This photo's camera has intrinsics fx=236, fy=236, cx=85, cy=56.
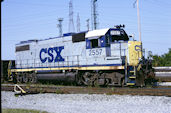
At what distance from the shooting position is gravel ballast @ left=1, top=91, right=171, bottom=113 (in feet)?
23.8

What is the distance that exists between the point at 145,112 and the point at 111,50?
749 centimetres

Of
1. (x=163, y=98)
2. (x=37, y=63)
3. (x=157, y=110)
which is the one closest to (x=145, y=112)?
(x=157, y=110)

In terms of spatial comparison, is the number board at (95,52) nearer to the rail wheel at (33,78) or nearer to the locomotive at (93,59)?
the locomotive at (93,59)

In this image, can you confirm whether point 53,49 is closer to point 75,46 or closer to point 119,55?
point 75,46

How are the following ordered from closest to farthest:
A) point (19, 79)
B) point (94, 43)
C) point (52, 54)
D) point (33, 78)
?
point (94, 43), point (52, 54), point (33, 78), point (19, 79)

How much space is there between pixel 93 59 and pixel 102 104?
637cm

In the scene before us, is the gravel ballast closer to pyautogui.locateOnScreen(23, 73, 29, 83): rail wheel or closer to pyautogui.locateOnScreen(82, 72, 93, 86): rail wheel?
pyautogui.locateOnScreen(82, 72, 93, 86): rail wheel

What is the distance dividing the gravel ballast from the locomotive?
3.59 meters

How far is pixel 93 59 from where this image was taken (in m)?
14.8

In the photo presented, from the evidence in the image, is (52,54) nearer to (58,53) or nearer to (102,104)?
(58,53)

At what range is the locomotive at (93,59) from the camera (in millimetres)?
13539

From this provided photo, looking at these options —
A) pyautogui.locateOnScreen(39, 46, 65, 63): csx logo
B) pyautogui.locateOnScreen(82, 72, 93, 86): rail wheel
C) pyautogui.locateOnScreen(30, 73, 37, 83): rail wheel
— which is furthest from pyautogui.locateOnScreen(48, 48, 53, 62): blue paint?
pyautogui.locateOnScreen(82, 72, 93, 86): rail wheel

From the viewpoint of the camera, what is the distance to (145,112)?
6.78 m

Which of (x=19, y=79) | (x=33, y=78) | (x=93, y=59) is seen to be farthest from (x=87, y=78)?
(x=19, y=79)
